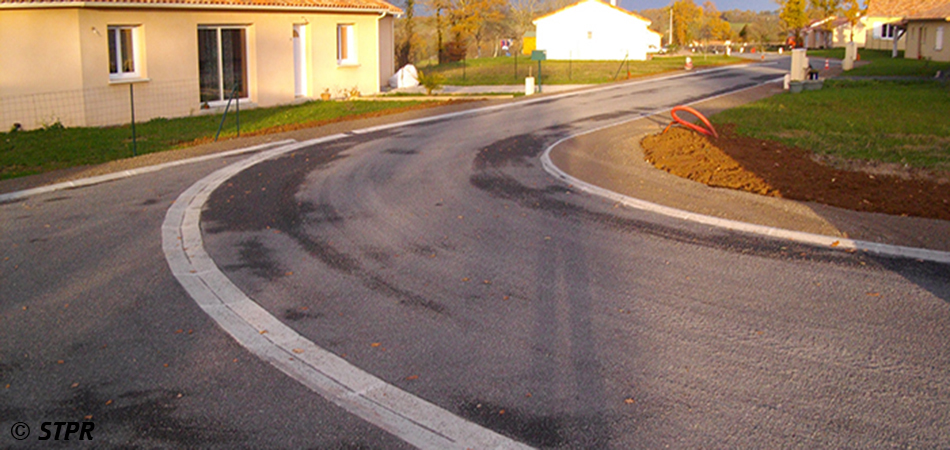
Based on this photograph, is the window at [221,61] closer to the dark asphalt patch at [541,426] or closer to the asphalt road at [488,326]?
the asphalt road at [488,326]

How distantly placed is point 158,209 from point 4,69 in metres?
12.1

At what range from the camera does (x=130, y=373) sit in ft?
17.7

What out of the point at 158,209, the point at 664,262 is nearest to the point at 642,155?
the point at 664,262

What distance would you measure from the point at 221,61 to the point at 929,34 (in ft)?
127

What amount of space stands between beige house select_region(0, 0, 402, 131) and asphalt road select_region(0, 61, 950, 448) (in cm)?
1036

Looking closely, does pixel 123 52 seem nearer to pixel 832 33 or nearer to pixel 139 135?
pixel 139 135

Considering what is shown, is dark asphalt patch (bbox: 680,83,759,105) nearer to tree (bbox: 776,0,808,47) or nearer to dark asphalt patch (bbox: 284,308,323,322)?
dark asphalt patch (bbox: 284,308,323,322)

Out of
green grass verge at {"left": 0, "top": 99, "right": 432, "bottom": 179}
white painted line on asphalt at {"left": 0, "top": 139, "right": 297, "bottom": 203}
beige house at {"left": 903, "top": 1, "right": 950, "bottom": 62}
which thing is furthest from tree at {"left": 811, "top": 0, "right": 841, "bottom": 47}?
white painted line on asphalt at {"left": 0, "top": 139, "right": 297, "bottom": 203}

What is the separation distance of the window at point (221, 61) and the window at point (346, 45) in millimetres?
4177

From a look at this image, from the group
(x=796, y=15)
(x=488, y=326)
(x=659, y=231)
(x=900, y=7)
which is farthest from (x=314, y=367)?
(x=796, y=15)

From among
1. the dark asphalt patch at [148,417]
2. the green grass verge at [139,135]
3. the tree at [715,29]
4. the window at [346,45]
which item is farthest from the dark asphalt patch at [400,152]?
the tree at [715,29]

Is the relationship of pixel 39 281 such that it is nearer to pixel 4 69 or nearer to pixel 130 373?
pixel 130 373

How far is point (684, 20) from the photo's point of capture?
101750mm

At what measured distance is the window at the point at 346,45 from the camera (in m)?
27.6
